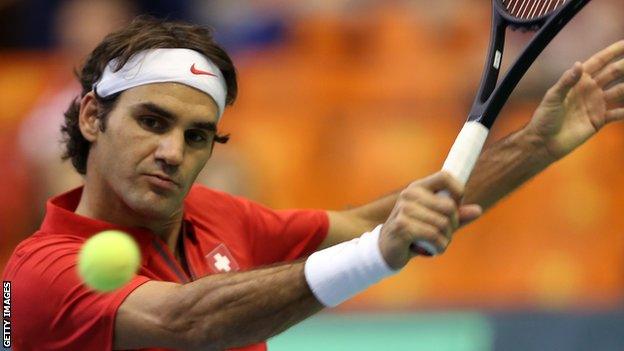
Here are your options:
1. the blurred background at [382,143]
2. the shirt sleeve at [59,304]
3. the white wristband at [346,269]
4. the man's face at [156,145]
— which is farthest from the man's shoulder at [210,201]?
the blurred background at [382,143]

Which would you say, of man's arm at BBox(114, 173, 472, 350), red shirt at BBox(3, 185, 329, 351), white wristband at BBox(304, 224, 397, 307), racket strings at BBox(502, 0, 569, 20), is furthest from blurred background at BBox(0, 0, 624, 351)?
white wristband at BBox(304, 224, 397, 307)

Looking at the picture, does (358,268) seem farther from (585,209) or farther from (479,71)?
(479,71)

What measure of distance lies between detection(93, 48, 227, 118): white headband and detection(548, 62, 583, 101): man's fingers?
1.23 metres

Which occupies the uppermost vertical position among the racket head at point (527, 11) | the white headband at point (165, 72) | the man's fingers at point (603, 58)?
the racket head at point (527, 11)

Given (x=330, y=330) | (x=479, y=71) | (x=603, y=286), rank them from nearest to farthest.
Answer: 1. (x=330, y=330)
2. (x=603, y=286)
3. (x=479, y=71)

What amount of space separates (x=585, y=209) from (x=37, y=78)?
4.07 m

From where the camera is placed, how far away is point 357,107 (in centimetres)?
897

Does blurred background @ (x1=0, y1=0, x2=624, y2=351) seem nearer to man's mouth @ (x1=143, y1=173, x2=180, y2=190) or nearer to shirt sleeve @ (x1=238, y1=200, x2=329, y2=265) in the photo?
shirt sleeve @ (x1=238, y1=200, x2=329, y2=265)

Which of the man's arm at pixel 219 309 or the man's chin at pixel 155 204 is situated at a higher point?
the man's chin at pixel 155 204

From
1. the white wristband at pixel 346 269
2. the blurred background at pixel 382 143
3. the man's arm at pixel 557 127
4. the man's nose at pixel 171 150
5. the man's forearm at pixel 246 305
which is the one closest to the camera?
the white wristband at pixel 346 269

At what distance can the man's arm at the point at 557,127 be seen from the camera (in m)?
4.46

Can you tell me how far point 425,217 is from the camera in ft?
11.6

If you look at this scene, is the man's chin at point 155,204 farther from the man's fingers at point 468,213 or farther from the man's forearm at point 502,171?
the man's fingers at point 468,213

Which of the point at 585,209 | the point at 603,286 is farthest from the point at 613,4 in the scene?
the point at 603,286
